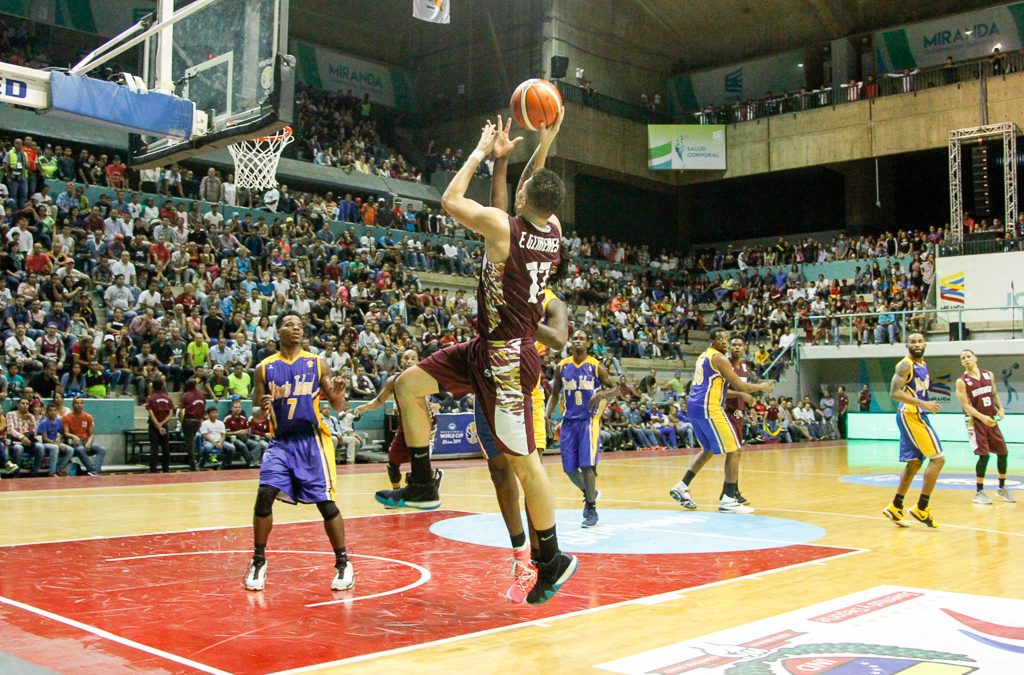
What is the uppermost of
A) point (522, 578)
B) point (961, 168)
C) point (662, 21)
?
point (662, 21)

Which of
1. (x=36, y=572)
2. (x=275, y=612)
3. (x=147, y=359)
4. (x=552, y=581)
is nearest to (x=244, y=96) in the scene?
(x=36, y=572)

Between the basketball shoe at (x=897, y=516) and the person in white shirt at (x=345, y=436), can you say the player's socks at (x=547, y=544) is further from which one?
the person in white shirt at (x=345, y=436)

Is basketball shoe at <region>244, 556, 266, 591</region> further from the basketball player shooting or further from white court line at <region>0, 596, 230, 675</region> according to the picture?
the basketball player shooting

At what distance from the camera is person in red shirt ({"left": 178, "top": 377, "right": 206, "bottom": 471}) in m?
15.0

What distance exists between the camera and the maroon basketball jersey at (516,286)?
492 centimetres

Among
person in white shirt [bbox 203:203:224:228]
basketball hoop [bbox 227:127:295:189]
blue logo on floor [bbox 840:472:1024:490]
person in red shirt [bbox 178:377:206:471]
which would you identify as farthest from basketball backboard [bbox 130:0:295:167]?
person in white shirt [bbox 203:203:224:228]

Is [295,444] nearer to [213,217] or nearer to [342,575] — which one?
[342,575]

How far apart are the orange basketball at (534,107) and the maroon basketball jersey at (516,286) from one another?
61 cm

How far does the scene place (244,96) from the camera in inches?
368

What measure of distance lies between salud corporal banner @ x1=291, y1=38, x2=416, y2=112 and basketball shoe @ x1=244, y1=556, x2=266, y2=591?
27.8m

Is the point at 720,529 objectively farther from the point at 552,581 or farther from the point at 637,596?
the point at 552,581

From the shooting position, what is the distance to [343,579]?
5.95m

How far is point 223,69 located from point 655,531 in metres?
6.17

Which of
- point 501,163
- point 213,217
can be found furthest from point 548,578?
point 213,217
